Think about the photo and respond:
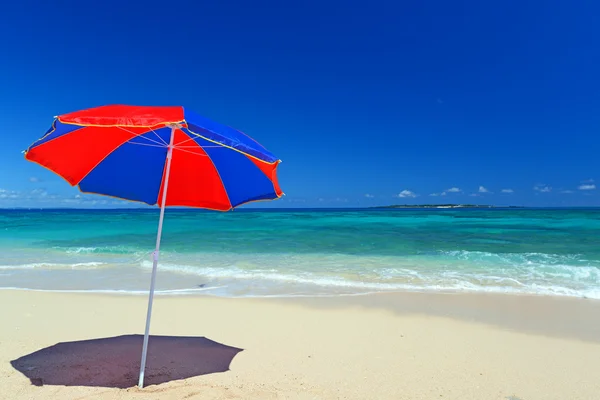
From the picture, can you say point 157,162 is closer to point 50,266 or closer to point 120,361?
point 120,361

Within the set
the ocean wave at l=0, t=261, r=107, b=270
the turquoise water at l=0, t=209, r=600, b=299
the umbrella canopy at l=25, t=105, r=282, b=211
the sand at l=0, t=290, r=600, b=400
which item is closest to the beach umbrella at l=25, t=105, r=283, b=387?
the umbrella canopy at l=25, t=105, r=282, b=211

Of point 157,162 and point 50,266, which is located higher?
point 157,162

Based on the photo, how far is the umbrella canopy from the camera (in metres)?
3.63

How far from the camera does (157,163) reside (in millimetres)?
4363

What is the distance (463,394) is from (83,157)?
4.63m

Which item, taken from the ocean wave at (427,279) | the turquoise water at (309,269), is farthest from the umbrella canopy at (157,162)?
the ocean wave at (427,279)

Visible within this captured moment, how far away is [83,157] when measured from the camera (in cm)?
407

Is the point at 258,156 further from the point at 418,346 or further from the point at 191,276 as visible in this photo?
the point at 191,276

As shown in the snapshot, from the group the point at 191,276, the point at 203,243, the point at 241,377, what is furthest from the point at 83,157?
the point at 203,243

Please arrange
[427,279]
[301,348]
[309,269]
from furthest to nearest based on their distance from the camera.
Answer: [309,269], [427,279], [301,348]

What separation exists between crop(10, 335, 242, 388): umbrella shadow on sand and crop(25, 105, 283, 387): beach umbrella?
506 millimetres

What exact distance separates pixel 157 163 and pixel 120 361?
2295mm

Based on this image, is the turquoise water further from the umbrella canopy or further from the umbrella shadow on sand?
the umbrella canopy

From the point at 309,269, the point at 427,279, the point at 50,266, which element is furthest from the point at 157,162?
the point at 50,266
